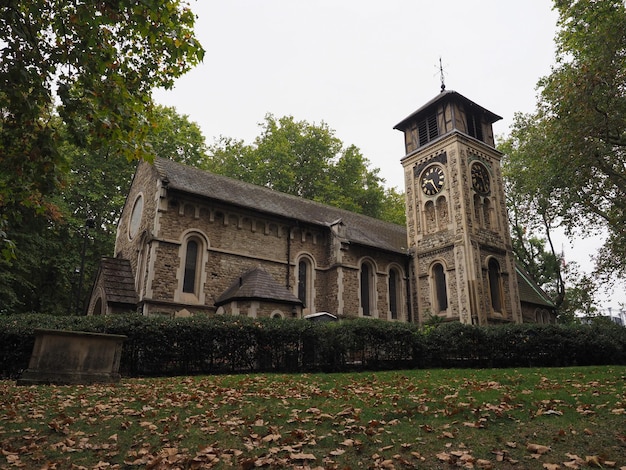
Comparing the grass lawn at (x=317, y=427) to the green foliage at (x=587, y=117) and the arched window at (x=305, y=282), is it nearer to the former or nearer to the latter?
the green foliage at (x=587, y=117)

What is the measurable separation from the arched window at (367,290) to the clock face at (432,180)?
6.27m

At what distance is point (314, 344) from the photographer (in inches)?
520

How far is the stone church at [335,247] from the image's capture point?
55.3ft

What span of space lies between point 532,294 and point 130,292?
2429cm

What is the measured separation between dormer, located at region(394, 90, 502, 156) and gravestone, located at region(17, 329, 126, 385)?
21.1 meters

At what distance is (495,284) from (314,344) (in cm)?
1420

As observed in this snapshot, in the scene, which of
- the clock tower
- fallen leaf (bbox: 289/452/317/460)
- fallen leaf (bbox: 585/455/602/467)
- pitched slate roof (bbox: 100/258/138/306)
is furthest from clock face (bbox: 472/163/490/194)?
fallen leaf (bbox: 289/452/317/460)

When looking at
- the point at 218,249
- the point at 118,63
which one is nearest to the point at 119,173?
the point at 218,249

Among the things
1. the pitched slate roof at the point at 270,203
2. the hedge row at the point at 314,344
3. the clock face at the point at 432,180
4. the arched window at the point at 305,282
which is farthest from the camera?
the clock face at the point at 432,180

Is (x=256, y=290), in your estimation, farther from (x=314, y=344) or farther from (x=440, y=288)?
(x=440, y=288)

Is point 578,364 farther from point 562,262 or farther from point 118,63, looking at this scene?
point 562,262

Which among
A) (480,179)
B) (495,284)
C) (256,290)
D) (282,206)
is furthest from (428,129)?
(256,290)

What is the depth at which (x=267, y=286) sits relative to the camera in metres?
17.1

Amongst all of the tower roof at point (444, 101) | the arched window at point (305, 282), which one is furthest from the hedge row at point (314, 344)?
the tower roof at point (444, 101)
